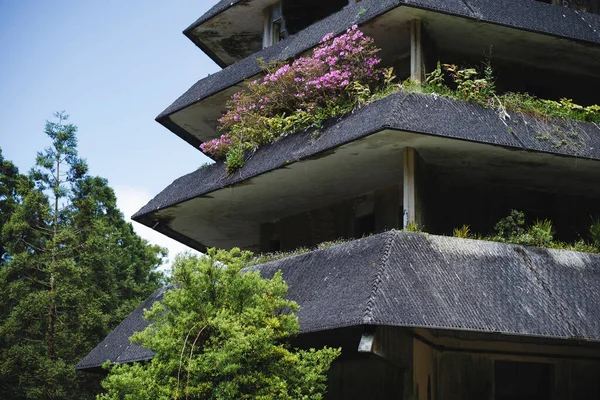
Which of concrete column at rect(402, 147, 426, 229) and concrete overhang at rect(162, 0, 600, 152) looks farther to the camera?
concrete overhang at rect(162, 0, 600, 152)

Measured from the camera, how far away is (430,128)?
→ 1728 cm

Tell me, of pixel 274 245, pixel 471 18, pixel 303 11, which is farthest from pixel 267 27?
pixel 471 18

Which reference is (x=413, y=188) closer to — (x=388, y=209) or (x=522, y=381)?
(x=388, y=209)

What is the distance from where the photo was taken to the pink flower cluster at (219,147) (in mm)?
21312

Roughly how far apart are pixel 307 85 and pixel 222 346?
636cm

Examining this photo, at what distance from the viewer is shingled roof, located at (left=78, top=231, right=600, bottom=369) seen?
605 inches

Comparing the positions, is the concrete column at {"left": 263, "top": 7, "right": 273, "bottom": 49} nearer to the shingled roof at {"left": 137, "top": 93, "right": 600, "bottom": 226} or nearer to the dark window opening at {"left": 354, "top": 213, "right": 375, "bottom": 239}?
the shingled roof at {"left": 137, "top": 93, "right": 600, "bottom": 226}

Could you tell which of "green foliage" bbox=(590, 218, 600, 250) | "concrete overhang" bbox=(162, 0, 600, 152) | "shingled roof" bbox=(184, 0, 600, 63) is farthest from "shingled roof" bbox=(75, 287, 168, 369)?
"green foliage" bbox=(590, 218, 600, 250)

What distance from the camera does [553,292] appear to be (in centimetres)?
1691

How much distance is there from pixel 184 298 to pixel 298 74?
641 cm

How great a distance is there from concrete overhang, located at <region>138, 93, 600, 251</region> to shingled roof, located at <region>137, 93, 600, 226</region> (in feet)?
0.07

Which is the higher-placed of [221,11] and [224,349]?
[221,11]

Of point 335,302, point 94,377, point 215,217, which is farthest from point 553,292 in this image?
point 94,377

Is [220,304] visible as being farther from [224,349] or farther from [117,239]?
[117,239]
